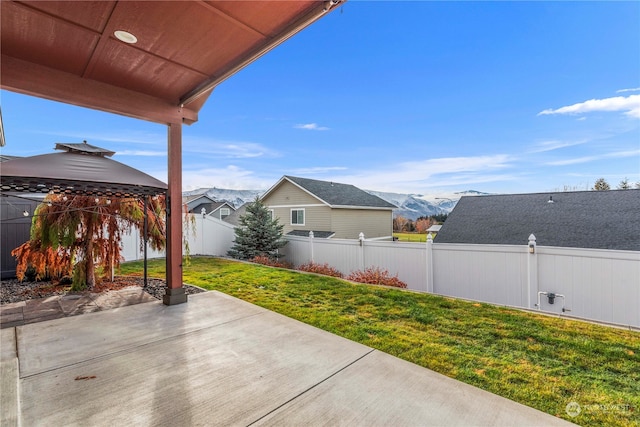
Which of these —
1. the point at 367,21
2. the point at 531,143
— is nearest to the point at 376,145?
the point at 531,143

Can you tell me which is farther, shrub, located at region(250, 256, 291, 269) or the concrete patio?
shrub, located at region(250, 256, 291, 269)

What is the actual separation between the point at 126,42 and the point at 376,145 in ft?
60.4

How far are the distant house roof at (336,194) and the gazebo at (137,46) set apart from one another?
12168mm

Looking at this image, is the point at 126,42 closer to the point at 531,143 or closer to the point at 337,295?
the point at 337,295

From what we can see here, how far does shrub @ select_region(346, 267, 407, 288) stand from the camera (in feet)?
23.4

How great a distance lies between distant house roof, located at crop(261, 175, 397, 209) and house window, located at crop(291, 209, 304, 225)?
1524 millimetres

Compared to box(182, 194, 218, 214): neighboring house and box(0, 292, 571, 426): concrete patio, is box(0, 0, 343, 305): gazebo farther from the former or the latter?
box(182, 194, 218, 214): neighboring house

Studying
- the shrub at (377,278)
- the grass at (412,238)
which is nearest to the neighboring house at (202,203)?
the grass at (412,238)

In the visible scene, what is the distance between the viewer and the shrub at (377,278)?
7.13 meters

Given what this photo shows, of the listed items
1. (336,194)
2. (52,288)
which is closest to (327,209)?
(336,194)

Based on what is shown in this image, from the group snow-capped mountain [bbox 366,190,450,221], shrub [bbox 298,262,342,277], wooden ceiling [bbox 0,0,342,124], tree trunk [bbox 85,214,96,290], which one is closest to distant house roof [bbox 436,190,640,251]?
shrub [bbox 298,262,342,277]

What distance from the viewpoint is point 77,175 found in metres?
4.45

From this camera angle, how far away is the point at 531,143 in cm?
1628

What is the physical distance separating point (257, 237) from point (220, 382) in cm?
958
